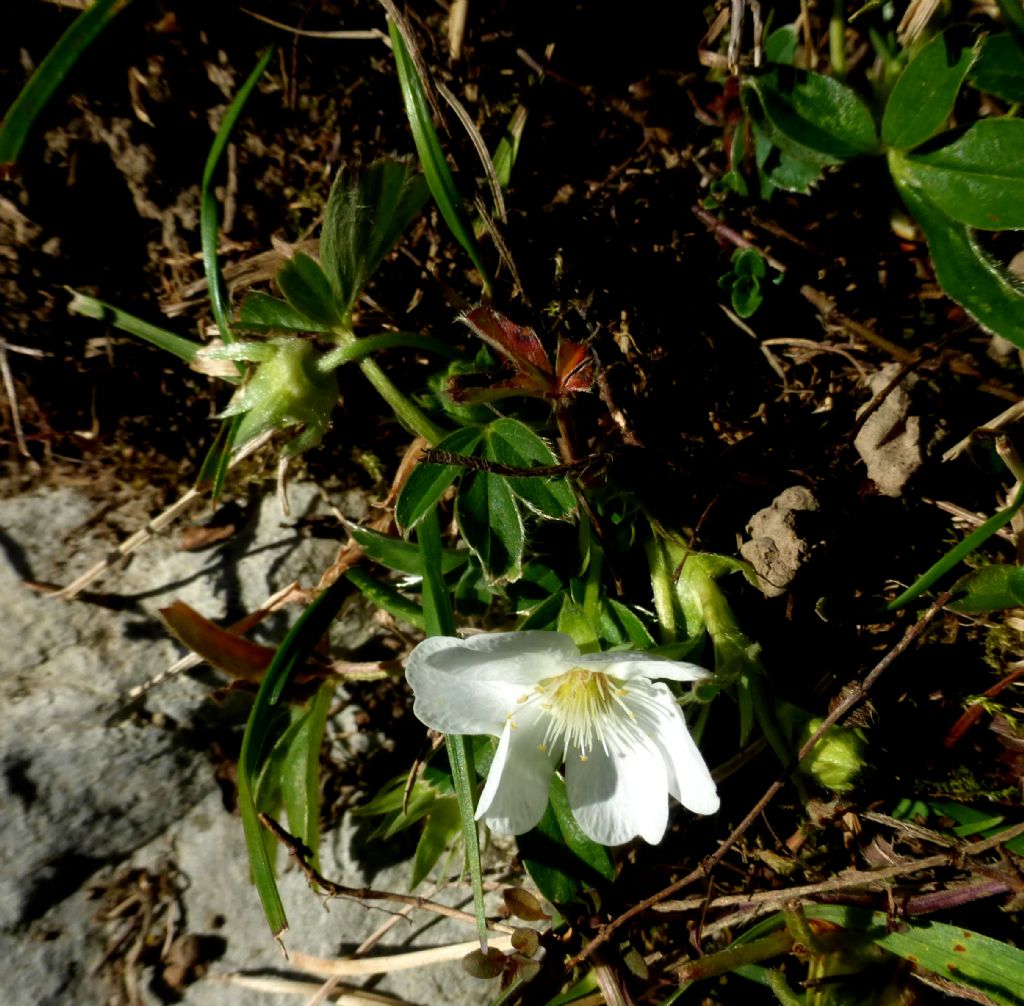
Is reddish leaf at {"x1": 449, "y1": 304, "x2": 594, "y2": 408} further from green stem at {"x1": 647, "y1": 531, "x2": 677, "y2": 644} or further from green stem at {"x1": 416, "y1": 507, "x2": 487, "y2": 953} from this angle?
green stem at {"x1": 647, "y1": 531, "x2": 677, "y2": 644}

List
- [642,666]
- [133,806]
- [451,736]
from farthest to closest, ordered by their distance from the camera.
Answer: [133,806] → [451,736] → [642,666]

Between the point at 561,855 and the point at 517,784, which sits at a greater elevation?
the point at 517,784

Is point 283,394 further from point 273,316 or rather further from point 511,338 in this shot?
point 511,338

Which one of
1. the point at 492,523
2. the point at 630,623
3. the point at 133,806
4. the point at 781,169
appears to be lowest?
the point at 133,806

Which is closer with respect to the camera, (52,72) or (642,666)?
(642,666)

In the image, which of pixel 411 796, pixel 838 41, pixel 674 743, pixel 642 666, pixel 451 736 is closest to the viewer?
pixel 642 666

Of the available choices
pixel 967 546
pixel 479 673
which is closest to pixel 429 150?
pixel 479 673
